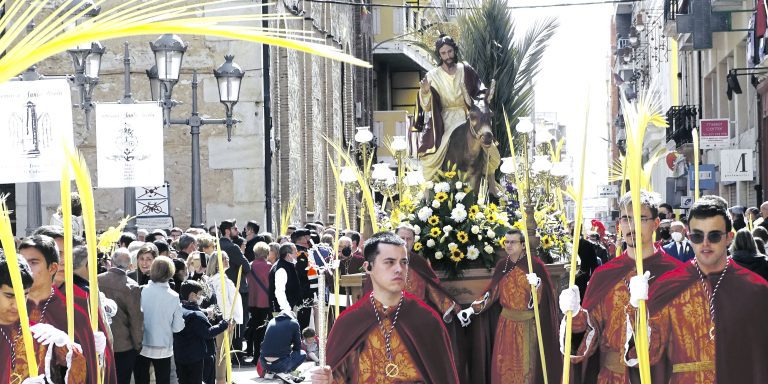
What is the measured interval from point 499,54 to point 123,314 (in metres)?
8.07

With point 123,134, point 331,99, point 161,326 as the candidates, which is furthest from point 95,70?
point 331,99

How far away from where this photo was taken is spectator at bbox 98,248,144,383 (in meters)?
11.3

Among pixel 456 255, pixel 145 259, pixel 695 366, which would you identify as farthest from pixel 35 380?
pixel 456 255

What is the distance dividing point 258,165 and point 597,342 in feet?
67.0

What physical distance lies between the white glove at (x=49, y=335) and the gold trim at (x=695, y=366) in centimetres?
295

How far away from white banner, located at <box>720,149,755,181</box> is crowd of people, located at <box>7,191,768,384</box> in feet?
42.0

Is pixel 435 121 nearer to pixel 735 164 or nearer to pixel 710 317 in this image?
pixel 710 317

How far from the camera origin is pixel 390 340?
6.95m

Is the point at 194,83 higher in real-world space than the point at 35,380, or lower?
higher

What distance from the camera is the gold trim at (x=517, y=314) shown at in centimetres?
1258

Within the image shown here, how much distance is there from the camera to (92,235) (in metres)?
5.56

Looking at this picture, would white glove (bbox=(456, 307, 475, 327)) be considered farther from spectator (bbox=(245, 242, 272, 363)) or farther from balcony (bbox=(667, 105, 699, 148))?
balcony (bbox=(667, 105, 699, 148))

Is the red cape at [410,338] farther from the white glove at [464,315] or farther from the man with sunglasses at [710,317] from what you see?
the white glove at [464,315]

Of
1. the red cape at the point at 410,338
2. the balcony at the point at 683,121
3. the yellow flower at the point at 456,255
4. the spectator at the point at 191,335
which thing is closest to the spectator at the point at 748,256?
the yellow flower at the point at 456,255
